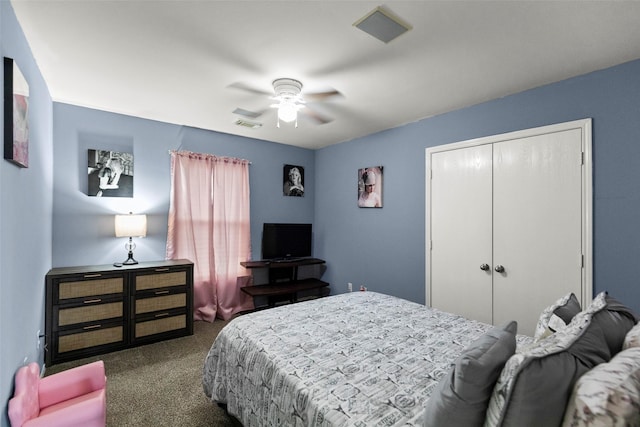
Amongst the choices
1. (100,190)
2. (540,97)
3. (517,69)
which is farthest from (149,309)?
(540,97)

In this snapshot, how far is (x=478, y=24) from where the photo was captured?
1817 mm

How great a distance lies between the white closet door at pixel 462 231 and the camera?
9.91 ft

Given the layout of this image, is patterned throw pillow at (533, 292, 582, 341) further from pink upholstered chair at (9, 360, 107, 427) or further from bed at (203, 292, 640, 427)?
pink upholstered chair at (9, 360, 107, 427)

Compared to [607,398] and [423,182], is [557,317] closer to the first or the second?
[607,398]

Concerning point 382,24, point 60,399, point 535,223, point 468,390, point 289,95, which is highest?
point 382,24

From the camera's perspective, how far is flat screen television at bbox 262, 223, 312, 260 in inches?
180

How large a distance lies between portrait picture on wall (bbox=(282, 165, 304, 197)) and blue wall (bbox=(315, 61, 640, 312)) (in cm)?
34

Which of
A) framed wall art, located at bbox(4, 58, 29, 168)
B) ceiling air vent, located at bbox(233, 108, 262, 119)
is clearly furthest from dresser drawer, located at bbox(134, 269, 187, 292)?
ceiling air vent, located at bbox(233, 108, 262, 119)

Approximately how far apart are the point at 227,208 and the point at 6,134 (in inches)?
110

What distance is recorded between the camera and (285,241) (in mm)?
4719

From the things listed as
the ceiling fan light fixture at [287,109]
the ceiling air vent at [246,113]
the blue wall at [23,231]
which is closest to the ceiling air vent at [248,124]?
the ceiling air vent at [246,113]

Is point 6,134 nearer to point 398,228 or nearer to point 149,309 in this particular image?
point 149,309

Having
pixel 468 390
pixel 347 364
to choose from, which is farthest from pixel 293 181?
pixel 468 390

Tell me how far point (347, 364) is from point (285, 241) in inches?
127
